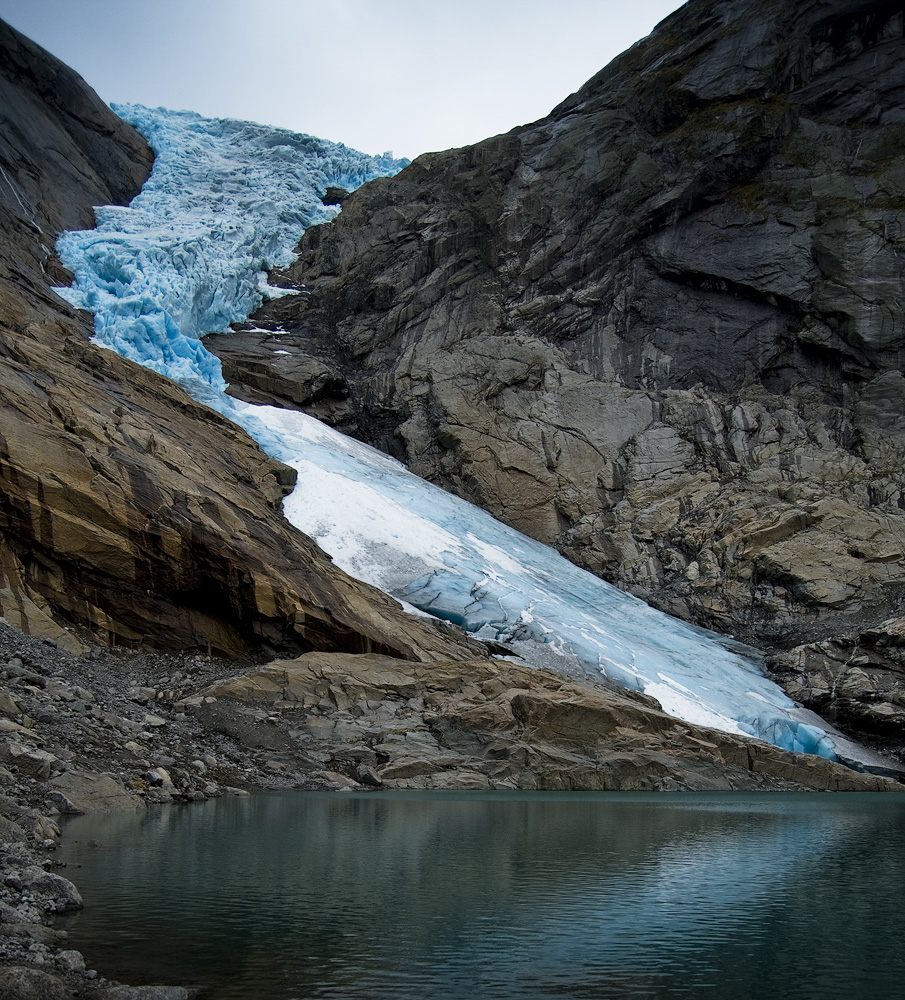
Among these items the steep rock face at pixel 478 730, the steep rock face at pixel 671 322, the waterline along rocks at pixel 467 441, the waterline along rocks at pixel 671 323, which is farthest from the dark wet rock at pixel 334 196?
the steep rock face at pixel 478 730

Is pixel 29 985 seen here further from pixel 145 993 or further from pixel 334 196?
pixel 334 196

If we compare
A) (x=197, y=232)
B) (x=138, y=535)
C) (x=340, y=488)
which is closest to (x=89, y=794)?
(x=138, y=535)

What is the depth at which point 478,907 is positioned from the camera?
9.34 metres

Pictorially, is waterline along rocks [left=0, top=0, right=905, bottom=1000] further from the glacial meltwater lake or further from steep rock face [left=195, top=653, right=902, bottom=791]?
the glacial meltwater lake

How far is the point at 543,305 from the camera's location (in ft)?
170

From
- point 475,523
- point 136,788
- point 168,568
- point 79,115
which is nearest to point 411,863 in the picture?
point 136,788

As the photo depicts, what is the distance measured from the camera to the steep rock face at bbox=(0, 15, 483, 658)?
24219 mm

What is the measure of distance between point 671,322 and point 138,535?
33.7 meters

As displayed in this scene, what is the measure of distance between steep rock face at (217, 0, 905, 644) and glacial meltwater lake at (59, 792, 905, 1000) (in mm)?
25880

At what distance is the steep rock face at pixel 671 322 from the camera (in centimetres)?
4178

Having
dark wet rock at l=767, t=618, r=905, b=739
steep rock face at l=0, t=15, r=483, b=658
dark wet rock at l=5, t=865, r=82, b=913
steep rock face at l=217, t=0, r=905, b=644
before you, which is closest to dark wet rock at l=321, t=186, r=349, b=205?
A: steep rock face at l=217, t=0, r=905, b=644

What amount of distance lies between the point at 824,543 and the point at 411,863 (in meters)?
32.3

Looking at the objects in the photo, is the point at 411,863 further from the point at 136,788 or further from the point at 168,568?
the point at 168,568

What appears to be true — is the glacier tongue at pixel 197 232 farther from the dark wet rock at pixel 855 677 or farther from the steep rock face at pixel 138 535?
the dark wet rock at pixel 855 677
